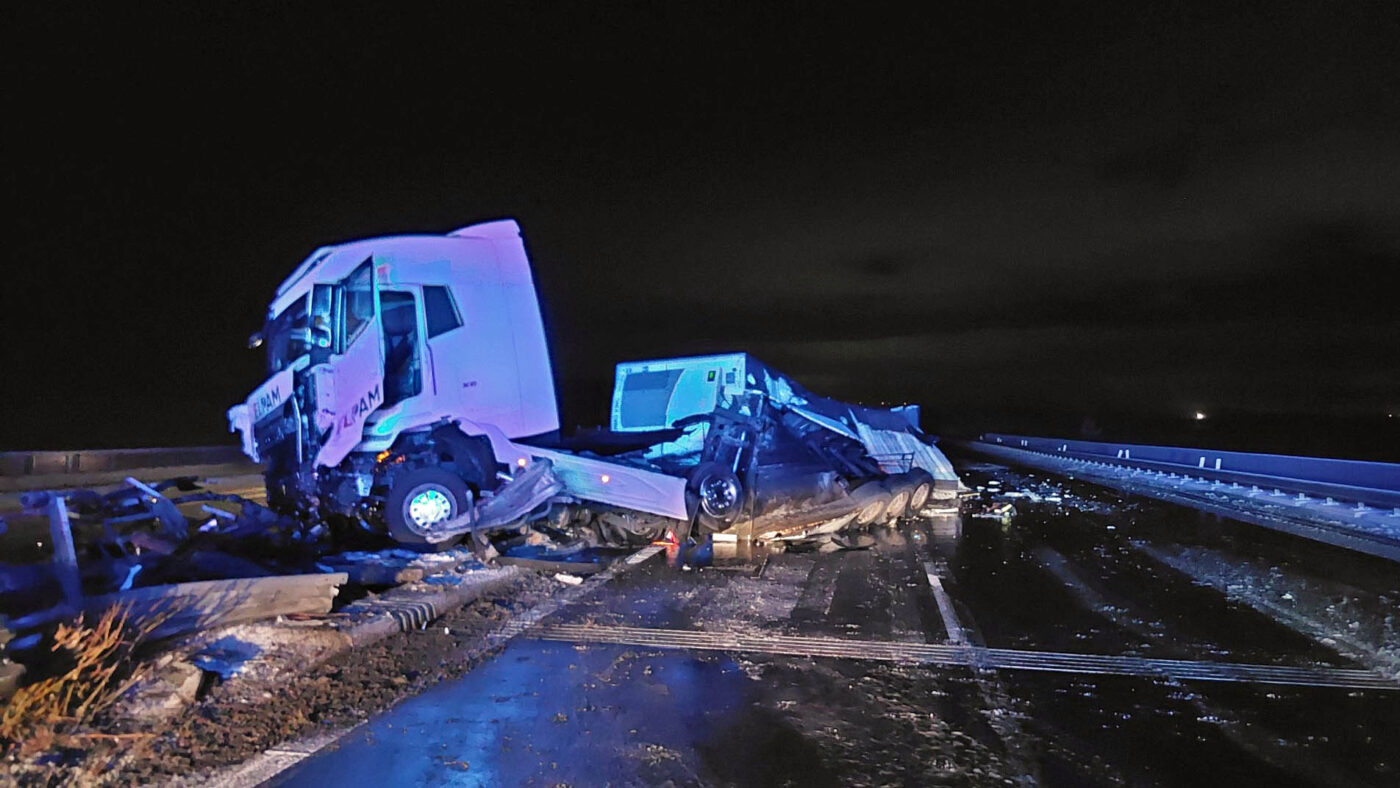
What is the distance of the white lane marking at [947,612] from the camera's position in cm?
707

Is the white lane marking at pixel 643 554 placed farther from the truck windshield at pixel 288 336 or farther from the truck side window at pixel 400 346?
the truck windshield at pixel 288 336

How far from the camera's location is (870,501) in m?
13.4

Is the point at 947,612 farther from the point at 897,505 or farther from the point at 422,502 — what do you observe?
the point at 897,505

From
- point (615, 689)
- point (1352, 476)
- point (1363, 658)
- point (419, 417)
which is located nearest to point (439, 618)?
point (615, 689)

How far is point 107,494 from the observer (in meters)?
10.0

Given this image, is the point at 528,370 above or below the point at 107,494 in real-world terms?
above

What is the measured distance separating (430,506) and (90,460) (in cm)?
1301

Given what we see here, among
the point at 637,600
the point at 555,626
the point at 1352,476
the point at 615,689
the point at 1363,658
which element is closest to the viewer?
the point at 615,689

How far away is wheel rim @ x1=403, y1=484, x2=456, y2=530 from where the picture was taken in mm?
10359

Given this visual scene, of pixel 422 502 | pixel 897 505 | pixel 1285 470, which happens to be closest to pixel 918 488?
pixel 897 505

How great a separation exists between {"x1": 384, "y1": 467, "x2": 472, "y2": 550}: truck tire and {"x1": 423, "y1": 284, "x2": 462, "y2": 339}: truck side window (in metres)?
1.72

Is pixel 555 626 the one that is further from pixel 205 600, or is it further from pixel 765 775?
pixel 765 775

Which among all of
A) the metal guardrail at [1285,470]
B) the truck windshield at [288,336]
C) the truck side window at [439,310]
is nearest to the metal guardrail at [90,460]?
the truck windshield at [288,336]

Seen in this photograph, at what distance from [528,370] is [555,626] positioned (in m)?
4.26
